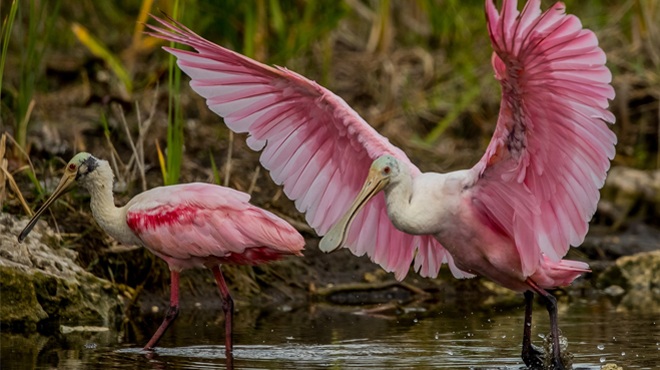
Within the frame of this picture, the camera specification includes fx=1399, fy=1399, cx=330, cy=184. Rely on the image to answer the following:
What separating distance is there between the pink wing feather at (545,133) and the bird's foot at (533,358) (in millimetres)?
454

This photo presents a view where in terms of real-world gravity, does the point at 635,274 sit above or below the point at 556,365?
above

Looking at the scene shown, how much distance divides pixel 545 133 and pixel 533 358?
129cm

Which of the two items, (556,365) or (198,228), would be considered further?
(198,228)

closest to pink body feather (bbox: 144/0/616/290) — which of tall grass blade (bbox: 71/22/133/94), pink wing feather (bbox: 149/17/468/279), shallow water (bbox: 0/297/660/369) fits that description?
pink wing feather (bbox: 149/17/468/279)

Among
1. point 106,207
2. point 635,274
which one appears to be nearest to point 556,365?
point 106,207

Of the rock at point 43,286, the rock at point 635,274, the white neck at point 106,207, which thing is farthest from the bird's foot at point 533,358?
the rock at point 635,274

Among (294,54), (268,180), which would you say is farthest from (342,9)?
(268,180)

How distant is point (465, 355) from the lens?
7586mm

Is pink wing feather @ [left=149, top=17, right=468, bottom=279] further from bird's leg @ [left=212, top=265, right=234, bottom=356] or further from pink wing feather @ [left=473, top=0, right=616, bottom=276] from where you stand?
pink wing feather @ [left=473, top=0, right=616, bottom=276]

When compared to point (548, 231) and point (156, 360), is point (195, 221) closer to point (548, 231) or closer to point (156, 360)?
point (156, 360)

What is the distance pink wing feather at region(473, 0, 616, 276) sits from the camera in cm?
624

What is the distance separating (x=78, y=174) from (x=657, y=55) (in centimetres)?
795

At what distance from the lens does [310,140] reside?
7.98m

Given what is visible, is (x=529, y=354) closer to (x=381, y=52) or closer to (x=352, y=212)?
(x=352, y=212)
